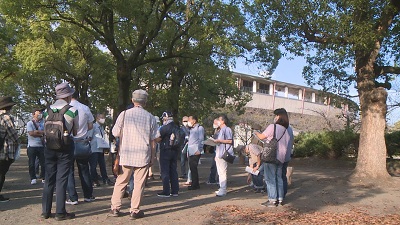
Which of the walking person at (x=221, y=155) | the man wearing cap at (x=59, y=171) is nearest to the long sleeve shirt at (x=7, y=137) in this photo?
the man wearing cap at (x=59, y=171)

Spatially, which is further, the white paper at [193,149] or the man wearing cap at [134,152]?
the white paper at [193,149]

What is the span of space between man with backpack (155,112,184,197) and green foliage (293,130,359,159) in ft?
43.7

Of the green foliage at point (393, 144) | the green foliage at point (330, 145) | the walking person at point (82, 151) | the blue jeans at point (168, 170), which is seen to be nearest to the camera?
the walking person at point (82, 151)

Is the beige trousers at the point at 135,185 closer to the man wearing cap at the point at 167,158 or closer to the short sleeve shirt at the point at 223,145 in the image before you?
the man wearing cap at the point at 167,158

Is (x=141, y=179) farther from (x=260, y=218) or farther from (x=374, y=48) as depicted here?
(x=374, y=48)

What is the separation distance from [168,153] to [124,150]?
2239 mm

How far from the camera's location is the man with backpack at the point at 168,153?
26.0 ft

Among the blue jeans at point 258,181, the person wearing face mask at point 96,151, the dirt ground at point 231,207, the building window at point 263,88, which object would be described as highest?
the building window at point 263,88

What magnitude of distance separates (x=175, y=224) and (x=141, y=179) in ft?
2.77

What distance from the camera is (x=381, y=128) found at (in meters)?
10.9

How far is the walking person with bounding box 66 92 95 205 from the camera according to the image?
627 cm

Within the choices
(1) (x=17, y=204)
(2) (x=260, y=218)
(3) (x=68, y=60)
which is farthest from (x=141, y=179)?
(3) (x=68, y=60)

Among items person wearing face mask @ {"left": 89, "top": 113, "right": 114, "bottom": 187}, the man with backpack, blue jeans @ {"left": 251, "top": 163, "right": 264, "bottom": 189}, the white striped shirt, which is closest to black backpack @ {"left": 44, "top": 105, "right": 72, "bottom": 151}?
the white striped shirt

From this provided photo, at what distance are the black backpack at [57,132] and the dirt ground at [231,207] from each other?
1104 millimetres
